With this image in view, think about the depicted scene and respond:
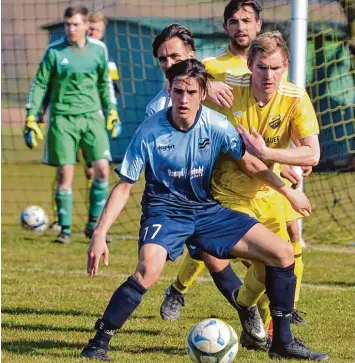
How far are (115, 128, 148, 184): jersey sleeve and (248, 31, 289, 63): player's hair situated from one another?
81 cm

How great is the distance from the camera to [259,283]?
6.00m

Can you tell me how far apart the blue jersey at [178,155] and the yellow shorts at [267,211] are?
1.45ft

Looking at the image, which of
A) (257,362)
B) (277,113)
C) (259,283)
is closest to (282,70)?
(277,113)

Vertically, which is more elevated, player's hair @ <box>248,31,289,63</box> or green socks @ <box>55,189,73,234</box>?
Result: player's hair @ <box>248,31,289,63</box>

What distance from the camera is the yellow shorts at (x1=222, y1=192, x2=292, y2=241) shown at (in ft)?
20.3

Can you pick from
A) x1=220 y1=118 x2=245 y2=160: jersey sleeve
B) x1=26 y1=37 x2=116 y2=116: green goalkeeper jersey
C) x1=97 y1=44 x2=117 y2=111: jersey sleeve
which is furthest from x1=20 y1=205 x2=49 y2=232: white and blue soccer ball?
x1=220 y1=118 x2=245 y2=160: jersey sleeve

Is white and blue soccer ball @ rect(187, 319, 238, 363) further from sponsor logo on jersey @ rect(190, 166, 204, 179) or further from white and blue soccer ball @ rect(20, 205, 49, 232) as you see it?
white and blue soccer ball @ rect(20, 205, 49, 232)

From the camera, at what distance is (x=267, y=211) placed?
20.4ft

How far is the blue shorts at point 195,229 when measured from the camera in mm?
5586

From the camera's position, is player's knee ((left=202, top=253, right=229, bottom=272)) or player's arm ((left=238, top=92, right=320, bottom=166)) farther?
player's knee ((left=202, top=253, right=229, bottom=272))

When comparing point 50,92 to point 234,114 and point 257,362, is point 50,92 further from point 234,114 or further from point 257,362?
point 257,362

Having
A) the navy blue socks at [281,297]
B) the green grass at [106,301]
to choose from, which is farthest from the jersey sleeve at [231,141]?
the green grass at [106,301]

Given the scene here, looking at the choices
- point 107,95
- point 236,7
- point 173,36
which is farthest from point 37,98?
point 173,36

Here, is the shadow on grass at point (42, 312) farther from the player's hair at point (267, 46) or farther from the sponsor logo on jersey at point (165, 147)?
the player's hair at point (267, 46)
